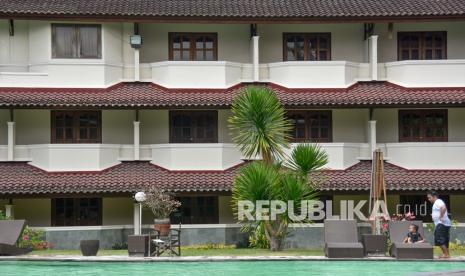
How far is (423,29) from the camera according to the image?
3547 centimetres

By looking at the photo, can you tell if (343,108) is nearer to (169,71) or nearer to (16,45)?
(169,71)

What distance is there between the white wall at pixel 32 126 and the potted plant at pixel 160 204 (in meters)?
5.21

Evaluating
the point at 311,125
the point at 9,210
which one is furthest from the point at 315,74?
the point at 9,210

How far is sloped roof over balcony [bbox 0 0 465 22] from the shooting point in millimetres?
33125

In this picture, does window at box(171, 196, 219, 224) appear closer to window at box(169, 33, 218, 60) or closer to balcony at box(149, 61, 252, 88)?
balcony at box(149, 61, 252, 88)

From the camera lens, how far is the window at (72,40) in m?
33.7

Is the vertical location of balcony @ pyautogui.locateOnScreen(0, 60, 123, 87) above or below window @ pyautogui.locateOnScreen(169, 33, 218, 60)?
below

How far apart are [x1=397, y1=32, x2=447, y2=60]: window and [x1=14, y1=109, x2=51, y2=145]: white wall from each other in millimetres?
13290

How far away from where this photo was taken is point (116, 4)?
114ft

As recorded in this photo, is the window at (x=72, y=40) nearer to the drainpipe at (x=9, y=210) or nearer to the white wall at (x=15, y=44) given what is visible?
the white wall at (x=15, y=44)

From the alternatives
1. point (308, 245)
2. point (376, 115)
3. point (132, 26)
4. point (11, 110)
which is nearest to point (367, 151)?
point (376, 115)

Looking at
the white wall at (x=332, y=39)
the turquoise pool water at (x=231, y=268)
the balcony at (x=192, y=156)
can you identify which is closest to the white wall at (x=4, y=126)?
the balcony at (x=192, y=156)

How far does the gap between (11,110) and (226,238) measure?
8.71m

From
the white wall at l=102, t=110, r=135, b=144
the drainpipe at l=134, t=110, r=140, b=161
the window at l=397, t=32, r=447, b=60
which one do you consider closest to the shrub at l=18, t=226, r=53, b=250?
the white wall at l=102, t=110, r=135, b=144
